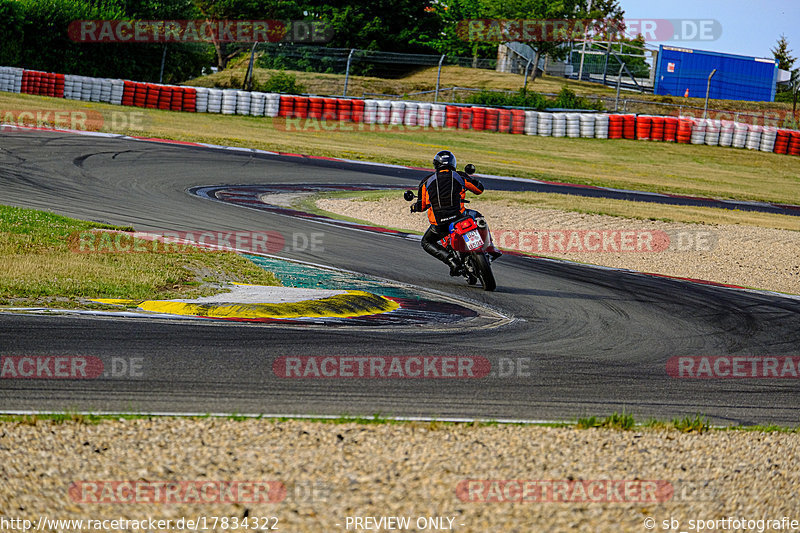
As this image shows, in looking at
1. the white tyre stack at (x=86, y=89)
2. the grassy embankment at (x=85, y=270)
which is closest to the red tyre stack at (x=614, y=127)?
the white tyre stack at (x=86, y=89)

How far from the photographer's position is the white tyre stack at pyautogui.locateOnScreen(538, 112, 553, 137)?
35.8 metres

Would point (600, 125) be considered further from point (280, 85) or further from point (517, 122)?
point (280, 85)

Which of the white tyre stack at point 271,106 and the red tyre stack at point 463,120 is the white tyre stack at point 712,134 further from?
the white tyre stack at point 271,106

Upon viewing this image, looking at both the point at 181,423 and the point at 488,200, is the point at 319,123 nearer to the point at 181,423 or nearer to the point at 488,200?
the point at 488,200

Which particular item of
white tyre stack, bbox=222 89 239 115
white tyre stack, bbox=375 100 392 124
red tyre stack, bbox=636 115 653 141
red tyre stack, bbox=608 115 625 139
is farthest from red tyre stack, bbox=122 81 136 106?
red tyre stack, bbox=636 115 653 141

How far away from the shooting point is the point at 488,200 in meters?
19.3

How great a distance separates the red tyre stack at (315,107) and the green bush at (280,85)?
5.50 m

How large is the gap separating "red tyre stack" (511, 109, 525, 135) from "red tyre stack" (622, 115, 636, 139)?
4.45 metres

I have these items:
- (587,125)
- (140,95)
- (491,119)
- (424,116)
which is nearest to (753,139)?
(587,125)

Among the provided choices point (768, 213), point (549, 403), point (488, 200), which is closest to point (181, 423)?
point (549, 403)

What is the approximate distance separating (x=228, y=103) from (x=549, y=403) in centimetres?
3026

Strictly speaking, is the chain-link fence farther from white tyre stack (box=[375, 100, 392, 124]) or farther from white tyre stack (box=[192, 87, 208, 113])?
white tyre stack (box=[192, 87, 208, 113])

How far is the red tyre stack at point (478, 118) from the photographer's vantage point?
35.2 m

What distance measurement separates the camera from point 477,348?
7.48 meters
